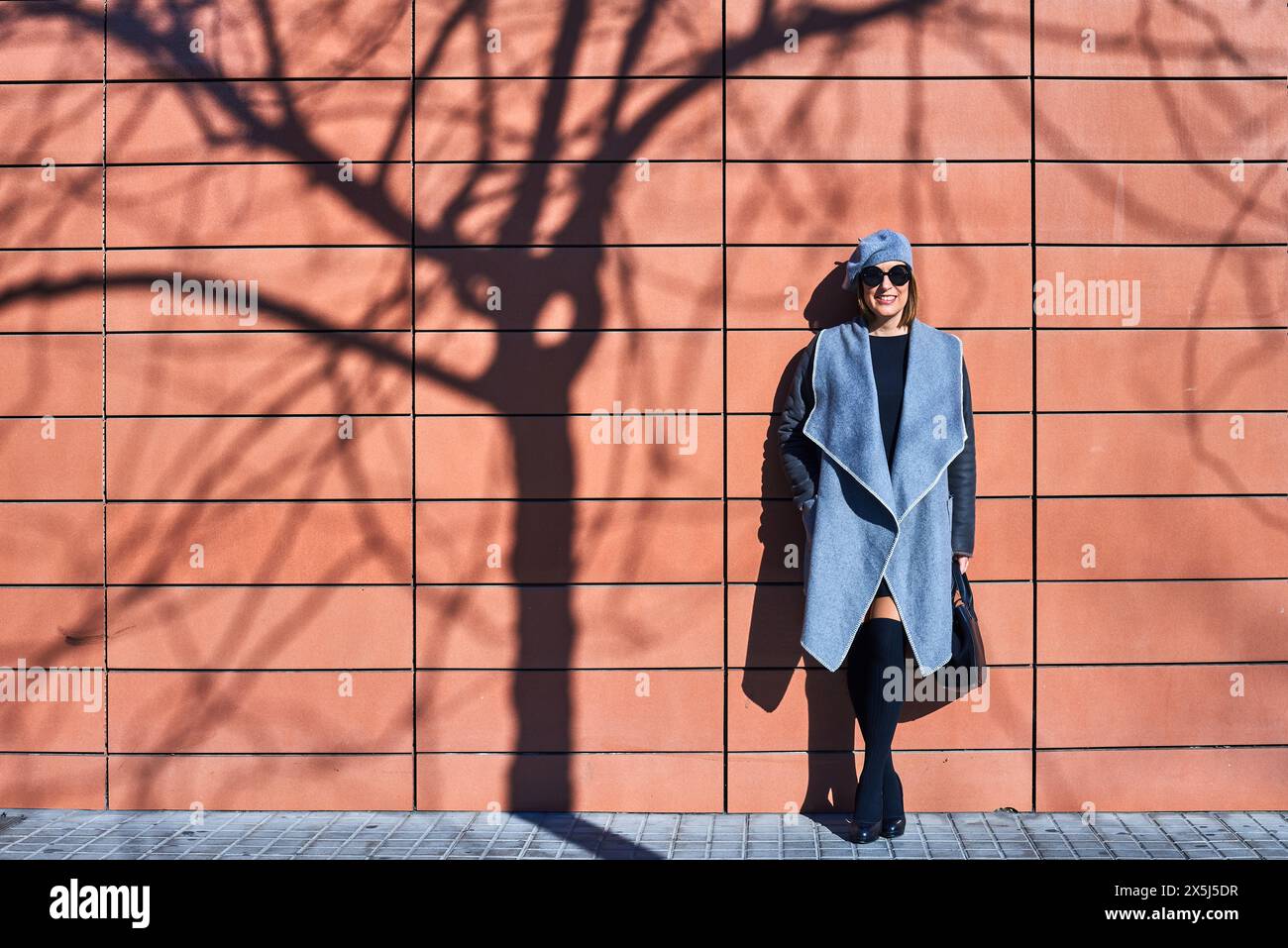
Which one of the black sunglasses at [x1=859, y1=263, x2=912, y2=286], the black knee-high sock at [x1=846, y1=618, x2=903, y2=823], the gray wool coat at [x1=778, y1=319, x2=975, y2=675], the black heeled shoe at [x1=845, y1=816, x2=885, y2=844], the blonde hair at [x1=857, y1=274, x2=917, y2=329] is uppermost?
the black sunglasses at [x1=859, y1=263, x2=912, y2=286]

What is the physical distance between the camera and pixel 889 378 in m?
5.25

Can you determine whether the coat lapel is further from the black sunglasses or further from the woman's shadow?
the woman's shadow

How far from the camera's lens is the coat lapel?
202 inches

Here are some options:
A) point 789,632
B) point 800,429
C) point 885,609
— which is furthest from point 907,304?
point 789,632

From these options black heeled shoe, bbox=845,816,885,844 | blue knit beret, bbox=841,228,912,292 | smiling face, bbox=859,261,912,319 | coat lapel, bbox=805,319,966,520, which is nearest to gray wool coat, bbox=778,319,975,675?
coat lapel, bbox=805,319,966,520

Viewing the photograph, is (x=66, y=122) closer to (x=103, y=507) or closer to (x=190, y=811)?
(x=103, y=507)

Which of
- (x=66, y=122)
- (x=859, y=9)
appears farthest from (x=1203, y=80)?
(x=66, y=122)

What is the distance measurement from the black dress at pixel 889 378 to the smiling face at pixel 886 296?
113 millimetres

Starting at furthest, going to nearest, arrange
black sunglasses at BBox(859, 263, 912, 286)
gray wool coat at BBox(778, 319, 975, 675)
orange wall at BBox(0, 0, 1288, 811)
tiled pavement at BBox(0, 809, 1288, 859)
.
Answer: orange wall at BBox(0, 0, 1288, 811) < black sunglasses at BBox(859, 263, 912, 286) < gray wool coat at BBox(778, 319, 975, 675) < tiled pavement at BBox(0, 809, 1288, 859)

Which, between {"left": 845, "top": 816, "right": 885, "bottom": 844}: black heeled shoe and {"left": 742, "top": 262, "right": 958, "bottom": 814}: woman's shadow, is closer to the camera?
{"left": 845, "top": 816, "right": 885, "bottom": 844}: black heeled shoe

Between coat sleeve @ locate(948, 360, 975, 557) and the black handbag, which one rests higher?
coat sleeve @ locate(948, 360, 975, 557)

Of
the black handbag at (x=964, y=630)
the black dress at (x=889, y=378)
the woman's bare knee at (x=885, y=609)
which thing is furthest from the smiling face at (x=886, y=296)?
the woman's bare knee at (x=885, y=609)

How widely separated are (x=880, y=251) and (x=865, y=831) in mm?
2525

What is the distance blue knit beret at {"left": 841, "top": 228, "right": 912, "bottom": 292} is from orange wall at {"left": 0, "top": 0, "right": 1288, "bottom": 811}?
229mm
